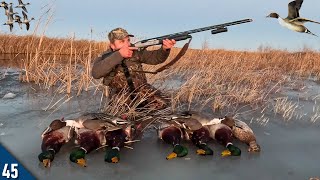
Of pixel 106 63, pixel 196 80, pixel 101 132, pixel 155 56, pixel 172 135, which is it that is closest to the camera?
pixel 101 132

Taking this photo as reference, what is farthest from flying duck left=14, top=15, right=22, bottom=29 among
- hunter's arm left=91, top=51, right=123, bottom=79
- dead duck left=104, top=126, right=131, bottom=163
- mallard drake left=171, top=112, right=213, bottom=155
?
mallard drake left=171, top=112, right=213, bottom=155

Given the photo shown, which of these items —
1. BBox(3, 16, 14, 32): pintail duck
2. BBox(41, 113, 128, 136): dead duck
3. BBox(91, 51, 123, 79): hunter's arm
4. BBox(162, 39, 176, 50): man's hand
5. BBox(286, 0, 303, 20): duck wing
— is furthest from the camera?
BBox(3, 16, 14, 32): pintail duck

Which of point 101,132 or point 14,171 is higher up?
point 101,132

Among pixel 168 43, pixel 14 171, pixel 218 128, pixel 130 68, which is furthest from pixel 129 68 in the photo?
pixel 14 171

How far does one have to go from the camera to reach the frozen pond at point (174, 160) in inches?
127

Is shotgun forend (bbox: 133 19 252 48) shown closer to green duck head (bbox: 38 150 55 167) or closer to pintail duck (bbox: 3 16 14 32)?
green duck head (bbox: 38 150 55 167)

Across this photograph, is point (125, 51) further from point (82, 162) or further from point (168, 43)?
point (82, 162)

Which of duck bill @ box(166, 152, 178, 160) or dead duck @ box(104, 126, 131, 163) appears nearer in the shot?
dead duck @ box(104, 126, 131, 163)

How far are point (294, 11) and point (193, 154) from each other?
76.2 inches

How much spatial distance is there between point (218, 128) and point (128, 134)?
3.27ft

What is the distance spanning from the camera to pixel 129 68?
5.36 m

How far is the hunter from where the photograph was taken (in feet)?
16.0

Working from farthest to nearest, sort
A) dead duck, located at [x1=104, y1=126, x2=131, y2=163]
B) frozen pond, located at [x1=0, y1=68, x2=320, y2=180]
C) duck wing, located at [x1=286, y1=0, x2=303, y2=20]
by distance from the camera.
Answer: duck wing, located at [x1=286, y1=0, x2=303, y2=20]
dead duck, located at [x1=104, y1=126, x2=131, y2=163]
frozen pond, located at [x1=0, y1=68, x2=320, y2=180]

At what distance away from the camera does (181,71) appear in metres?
10.8
